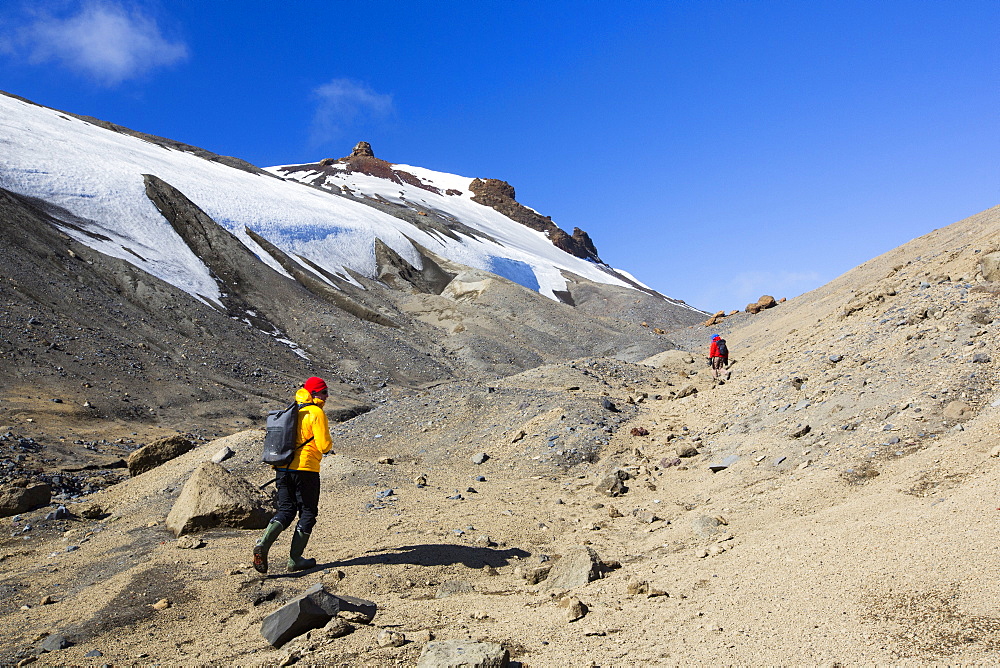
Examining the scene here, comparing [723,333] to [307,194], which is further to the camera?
[307,194]

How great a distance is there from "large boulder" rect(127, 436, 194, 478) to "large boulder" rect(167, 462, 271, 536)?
4.46 m

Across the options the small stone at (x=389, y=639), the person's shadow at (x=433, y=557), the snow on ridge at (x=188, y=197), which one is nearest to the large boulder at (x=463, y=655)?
the small stone at (x=389, y=639)

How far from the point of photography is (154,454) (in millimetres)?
11578

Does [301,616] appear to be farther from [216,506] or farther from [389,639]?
[216,506]

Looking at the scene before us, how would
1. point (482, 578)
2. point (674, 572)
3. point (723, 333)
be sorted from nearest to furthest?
point (674, 572), point (482, 578), point (723, 333)

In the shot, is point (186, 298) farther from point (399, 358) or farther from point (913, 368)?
point (913, 368)

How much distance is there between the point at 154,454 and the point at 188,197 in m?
34.9

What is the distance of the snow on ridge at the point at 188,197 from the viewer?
3133 cm

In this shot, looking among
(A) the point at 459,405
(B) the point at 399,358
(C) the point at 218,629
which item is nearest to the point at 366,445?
(A) the point at 459,405

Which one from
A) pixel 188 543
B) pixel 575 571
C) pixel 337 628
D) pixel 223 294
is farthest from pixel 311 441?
pixel 223 294

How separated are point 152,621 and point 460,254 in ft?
186

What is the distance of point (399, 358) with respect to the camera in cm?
3095

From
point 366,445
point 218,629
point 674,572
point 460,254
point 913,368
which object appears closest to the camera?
point 218,629

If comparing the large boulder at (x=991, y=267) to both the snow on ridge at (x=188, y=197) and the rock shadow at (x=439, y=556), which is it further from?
the snow on ridge at (x=188, y=197)
